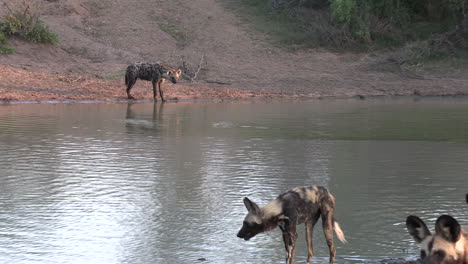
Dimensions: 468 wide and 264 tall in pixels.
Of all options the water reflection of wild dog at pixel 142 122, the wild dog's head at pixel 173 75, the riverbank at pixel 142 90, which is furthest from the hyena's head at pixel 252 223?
the wild dog's head at pixel 173 75

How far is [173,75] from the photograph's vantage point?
23297 mm

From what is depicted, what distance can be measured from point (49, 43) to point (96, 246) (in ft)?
68.0

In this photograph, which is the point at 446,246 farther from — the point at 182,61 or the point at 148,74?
the point at 182,61

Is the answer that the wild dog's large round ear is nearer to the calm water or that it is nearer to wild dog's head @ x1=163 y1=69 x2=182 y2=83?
the calm water

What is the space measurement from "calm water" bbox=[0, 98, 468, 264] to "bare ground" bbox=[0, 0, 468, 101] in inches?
222

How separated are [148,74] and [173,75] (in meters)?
0.81

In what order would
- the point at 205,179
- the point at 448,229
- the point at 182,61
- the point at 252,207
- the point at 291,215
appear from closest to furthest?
the point at 448,229
the point at 252,207
the point at 291,215
the point at 205,179
the point at 182,61

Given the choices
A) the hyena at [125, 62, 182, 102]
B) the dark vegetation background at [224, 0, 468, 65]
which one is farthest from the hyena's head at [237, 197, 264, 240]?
the dark vegetation background at [224, 0, 468, 65]

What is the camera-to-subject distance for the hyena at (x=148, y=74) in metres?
22.5

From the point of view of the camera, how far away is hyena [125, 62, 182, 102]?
22.5 m

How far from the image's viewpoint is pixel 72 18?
97.8 feet

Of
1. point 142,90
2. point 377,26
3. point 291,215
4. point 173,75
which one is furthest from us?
point 377,26

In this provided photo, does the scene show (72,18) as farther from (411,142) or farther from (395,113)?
(411,142)

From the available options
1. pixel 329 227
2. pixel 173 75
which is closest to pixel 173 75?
pixel 173 75
